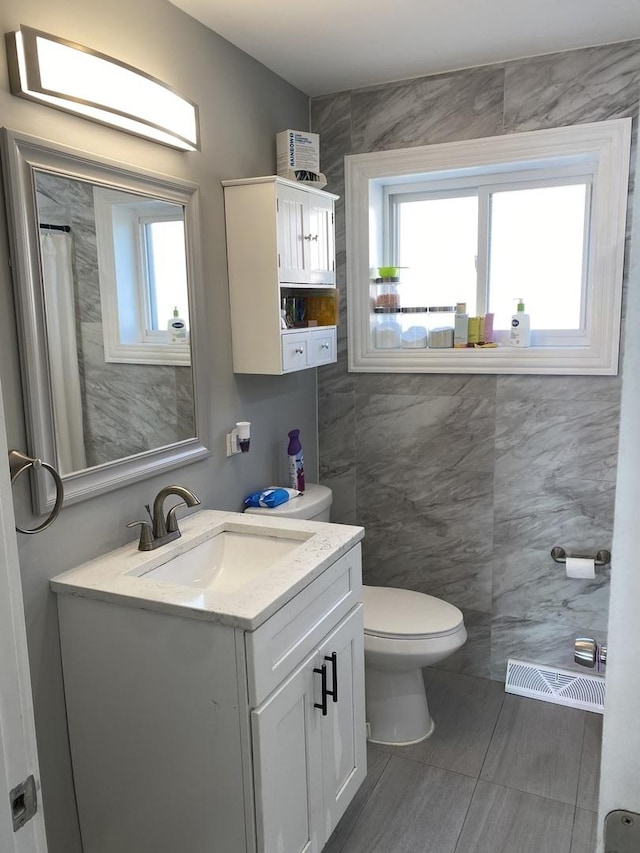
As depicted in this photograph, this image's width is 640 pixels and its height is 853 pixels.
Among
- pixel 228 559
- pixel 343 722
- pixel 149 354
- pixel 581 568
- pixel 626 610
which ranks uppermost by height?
pixel 149 354

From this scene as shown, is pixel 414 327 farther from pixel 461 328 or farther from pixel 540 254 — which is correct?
pixel 540 254

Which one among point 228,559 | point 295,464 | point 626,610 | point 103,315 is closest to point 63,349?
point 103,315

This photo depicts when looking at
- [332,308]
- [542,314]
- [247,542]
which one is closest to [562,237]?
[542,314]

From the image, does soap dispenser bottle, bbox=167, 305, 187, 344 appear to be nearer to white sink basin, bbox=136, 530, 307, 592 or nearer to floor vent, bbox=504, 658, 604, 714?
white sink basin, bbox=136, 530, 307, 592

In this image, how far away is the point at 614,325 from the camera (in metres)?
2.37

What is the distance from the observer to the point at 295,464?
258cm

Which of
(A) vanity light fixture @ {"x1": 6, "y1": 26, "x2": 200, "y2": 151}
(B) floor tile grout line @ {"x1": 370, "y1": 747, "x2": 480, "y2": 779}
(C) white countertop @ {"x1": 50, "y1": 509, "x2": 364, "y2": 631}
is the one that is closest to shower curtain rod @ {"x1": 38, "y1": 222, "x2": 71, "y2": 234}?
(A) vanity light fixture @ {"x1": 6, "y1": 26, "x2": 200, "y2": 151}

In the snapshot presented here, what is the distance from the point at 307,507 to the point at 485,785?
3.56ft

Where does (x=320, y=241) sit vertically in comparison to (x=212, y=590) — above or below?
above

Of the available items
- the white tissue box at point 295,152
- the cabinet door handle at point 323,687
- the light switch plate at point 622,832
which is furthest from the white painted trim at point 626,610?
the white tissue box at point 295,152

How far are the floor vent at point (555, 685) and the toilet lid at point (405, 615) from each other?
20.8 inches

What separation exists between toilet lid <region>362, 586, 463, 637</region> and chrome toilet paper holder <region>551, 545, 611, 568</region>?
0.48 m

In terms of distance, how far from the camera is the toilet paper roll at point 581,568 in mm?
2445

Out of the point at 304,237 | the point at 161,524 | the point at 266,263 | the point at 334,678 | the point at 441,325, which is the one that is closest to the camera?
the point at 334,678
